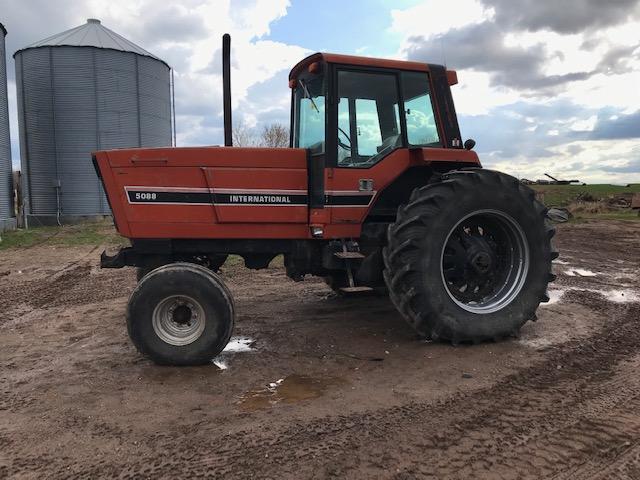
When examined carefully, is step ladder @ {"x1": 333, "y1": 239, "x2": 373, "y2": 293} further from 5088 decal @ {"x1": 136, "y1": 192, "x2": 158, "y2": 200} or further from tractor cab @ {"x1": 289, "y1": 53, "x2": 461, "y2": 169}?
5088 decal @ {"x1": 136, "y1": 192, "x2": 158, "y2": 200}

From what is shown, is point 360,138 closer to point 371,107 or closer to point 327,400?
point 371,107

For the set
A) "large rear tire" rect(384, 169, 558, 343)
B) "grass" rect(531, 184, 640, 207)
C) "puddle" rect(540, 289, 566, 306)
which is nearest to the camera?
"large rear tire" rect(384, 169, 558, 343)

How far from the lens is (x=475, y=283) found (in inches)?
217

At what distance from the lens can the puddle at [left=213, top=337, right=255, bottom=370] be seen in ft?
15.5

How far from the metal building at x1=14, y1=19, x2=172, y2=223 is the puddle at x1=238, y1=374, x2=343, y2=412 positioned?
20.5 meters

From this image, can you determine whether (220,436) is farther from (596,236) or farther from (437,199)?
(596,236)

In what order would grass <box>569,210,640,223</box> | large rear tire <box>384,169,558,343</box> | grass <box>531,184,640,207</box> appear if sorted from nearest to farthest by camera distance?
large rear tire <box>384,169,558,343</box>
grass <box>569,210,640,223</box>
grass <box>531,184,640,207</box>

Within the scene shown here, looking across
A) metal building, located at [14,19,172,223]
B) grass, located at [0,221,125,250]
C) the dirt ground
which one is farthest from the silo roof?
the dirt ground

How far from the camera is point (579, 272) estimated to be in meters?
9.39

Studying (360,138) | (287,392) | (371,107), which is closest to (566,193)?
(371,107)

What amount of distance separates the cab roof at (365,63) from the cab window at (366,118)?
0.09 m

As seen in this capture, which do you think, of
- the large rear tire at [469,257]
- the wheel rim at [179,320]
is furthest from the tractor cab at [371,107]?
the wheel rim at [179,320]

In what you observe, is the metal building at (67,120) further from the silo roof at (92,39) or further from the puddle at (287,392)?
the puddle at (287,392)

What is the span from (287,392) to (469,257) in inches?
94.8
